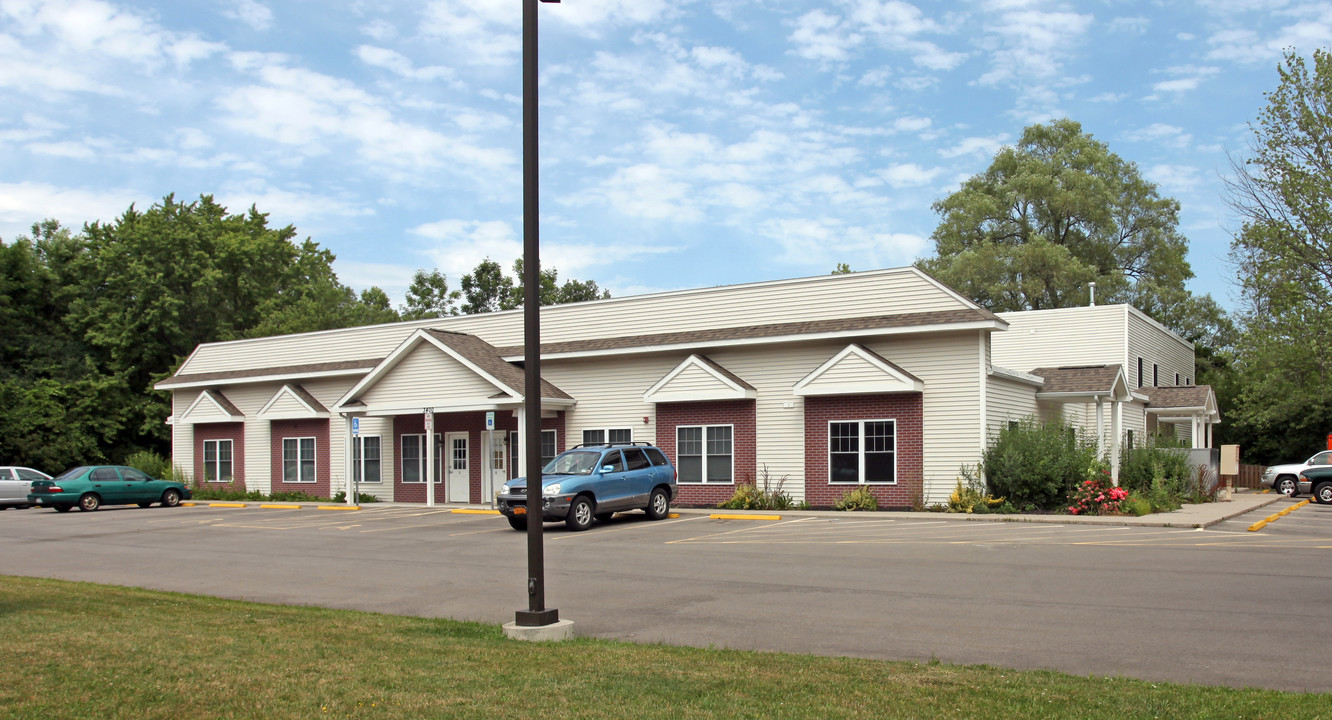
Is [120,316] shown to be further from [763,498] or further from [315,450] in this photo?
[763,498]

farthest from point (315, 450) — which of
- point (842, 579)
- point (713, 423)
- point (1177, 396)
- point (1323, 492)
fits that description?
point (1323, 492)

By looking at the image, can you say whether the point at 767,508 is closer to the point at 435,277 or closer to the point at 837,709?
the point at 837,709

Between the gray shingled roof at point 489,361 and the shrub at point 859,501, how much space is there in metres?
9.05

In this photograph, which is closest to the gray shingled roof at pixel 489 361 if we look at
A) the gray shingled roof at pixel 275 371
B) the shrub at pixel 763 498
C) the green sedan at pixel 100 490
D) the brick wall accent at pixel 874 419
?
the gray shingled roof at pixel 275 371

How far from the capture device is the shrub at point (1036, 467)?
23641 mm

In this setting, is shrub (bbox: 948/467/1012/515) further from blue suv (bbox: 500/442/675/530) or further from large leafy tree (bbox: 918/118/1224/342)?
large leafy tree (bbox: 918/118/1224/342)

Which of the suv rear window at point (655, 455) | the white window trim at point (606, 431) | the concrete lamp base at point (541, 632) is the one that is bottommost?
the concrete lamp base at point (541, 632)

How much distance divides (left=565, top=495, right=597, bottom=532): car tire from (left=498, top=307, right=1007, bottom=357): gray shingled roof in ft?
24.2

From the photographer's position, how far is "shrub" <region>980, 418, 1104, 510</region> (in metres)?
23.6

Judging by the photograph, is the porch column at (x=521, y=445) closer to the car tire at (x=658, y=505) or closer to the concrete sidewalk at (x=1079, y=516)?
the concrete sidewalk at (x=1079, y=516)

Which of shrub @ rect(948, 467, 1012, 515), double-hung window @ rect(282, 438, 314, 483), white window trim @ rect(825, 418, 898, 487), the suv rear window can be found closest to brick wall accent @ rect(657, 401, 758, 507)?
white window trim @ rect(825, 418, 898, 487)

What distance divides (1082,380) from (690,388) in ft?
33.6

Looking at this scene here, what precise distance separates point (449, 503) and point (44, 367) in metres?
29.8

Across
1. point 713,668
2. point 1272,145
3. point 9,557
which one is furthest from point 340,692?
point 1272,145
